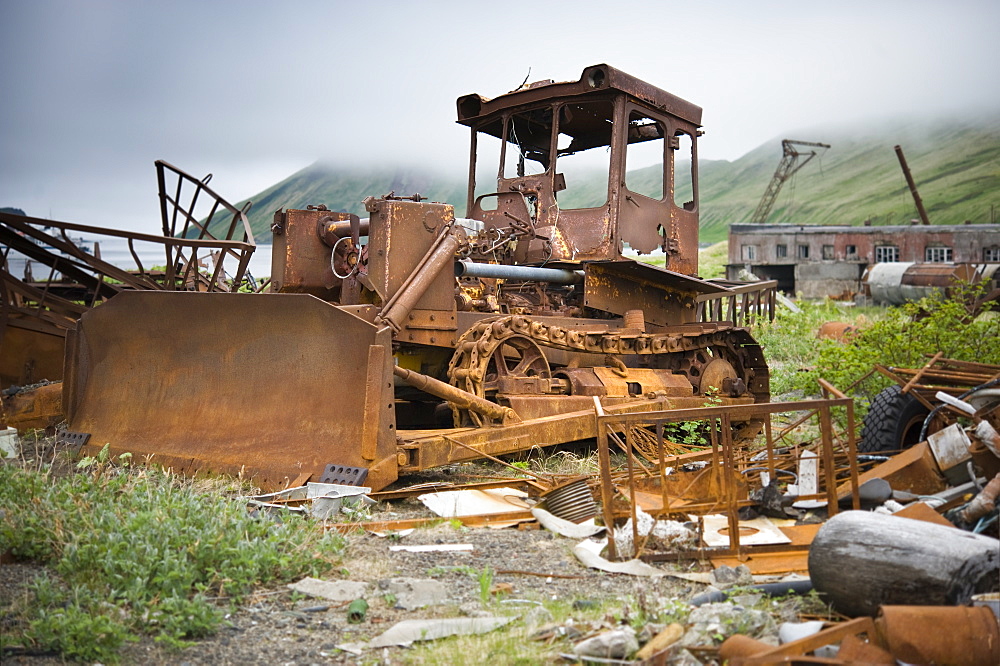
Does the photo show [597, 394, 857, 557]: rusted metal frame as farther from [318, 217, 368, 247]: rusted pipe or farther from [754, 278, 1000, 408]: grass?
[318, 217, 368, 247]: rusted pipe

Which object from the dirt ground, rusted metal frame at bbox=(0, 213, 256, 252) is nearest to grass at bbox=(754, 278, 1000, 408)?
the dirt ground

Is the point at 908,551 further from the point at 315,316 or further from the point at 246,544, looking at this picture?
the point at 315,316

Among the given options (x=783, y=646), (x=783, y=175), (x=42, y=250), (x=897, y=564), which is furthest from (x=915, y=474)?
(x=783, y=175)

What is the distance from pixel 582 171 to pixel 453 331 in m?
3.70

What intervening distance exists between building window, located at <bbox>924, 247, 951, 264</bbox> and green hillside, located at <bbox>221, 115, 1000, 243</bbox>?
437 cm

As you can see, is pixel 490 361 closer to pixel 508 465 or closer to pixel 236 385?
pixel 508 465

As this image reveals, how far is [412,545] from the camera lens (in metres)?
4.55

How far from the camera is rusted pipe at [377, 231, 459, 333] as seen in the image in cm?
610

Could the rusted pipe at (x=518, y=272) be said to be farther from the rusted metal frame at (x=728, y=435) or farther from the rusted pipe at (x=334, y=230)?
the rusted metal frame at (x=728, y=435)

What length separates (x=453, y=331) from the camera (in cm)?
675

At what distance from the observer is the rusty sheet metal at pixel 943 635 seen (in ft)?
9.41

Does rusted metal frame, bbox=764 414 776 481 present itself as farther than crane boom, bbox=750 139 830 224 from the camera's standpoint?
No

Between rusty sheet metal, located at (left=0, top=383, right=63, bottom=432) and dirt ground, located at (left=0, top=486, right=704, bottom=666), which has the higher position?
rusty sheet metal, located at (left=0, top=383, right=63, bottom=432)

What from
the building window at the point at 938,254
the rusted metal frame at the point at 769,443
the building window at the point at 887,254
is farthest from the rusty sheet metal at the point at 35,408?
the building window at the point at 938,254
